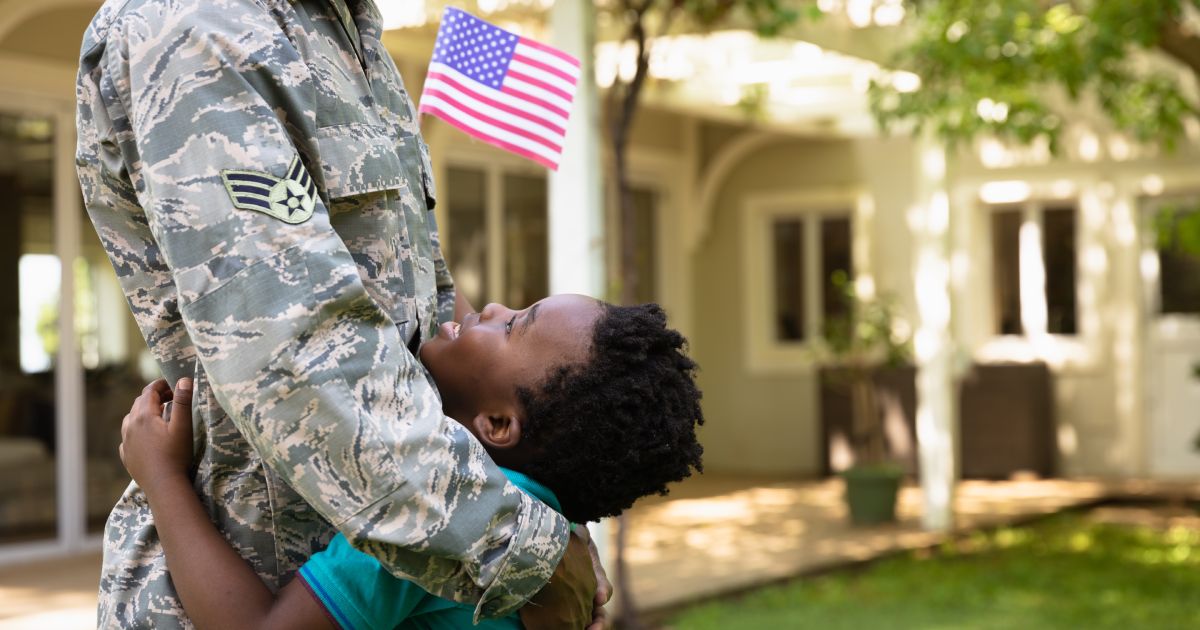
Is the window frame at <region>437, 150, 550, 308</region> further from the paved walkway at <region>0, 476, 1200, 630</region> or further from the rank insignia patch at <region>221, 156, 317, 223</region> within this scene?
the rank insignia patch at <region>221, 156, 317, 223</region>

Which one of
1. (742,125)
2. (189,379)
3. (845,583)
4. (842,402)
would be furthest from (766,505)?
(189,379)

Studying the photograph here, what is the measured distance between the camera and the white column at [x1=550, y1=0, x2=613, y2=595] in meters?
5.77

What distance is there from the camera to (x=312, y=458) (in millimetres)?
1094

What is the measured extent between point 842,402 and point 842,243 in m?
1.57

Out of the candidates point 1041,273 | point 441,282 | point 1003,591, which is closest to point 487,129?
point 441,282

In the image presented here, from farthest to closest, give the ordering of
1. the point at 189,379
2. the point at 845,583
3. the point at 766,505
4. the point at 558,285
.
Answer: the point at 766,505, the point at 845,583, the point at 558,285, the point at 189,379

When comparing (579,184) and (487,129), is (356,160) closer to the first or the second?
(487,129)

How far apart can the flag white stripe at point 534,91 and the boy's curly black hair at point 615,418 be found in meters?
1.64

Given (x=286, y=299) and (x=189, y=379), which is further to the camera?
(x=189, y=379)

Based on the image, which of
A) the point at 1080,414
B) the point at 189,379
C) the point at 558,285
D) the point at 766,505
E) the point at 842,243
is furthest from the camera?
the point at 842,243

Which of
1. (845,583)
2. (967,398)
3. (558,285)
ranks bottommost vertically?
(845,583)

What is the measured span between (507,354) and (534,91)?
71.2 inches

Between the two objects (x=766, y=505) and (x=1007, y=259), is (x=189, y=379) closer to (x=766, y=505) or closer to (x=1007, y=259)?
(x=766, y=505)

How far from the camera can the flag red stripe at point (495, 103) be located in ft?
9.32
